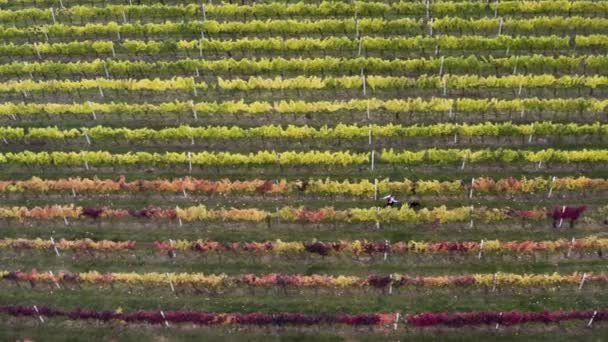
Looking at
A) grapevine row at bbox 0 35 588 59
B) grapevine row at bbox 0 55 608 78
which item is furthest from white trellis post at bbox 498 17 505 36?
grapevine row at bbox 0 55 608 78

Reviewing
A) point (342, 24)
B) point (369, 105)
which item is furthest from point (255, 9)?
point (369, 105)

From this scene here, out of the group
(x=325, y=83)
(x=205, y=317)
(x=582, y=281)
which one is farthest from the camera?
(x=325, y=83)

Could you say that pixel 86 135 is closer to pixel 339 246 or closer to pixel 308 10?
pixel 339 246

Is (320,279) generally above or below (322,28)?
below

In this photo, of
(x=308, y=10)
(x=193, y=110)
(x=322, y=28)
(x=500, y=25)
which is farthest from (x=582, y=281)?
(x=308, y=10)

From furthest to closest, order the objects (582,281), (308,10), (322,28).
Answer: (308,10) < (322,28) < (582,281)

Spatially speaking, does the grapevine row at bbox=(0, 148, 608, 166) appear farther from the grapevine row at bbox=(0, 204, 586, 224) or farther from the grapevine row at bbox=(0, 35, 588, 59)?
the grapevine row at bbox=(0, 35, 588, 59)
